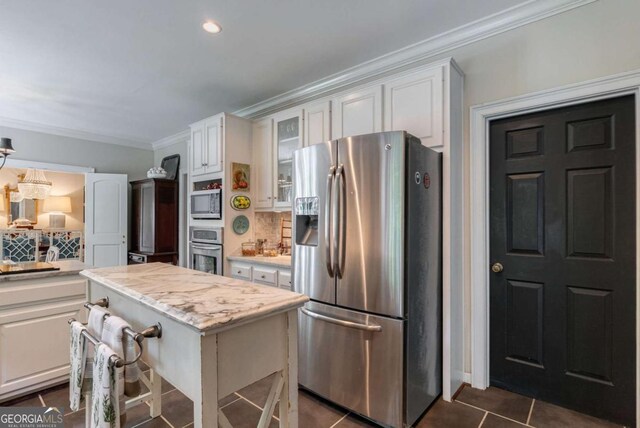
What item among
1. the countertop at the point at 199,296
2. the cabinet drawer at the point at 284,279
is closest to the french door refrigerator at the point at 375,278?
the cabinet drawer at the point at 284,279

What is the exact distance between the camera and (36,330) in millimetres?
2164

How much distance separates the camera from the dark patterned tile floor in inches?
76.6

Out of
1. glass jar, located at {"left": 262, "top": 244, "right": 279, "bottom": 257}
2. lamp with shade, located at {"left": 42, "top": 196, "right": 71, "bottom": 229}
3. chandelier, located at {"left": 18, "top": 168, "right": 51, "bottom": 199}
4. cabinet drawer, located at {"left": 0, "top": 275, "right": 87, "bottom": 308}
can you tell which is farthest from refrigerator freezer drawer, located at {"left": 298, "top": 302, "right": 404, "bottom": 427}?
lamp with shade, located at {"left": 42, "top": 196, "right": 71, "bottom": 229}

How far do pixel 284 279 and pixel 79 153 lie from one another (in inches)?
175

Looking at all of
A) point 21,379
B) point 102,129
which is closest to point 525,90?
point 21,379

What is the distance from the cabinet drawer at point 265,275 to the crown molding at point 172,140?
9.76 feet

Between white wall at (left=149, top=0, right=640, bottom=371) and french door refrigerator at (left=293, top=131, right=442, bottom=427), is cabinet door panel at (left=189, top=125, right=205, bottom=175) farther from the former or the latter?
white wall at (left=149, top=0, right=640, bottom=371)

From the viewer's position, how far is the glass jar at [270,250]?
3.38 meters

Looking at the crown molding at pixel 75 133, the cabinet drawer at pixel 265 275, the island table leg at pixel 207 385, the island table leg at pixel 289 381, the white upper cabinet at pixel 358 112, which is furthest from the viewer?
the crown molding at pixel 75 133

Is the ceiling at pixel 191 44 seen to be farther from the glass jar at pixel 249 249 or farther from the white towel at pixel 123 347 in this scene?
the white towel at pixel 123 347

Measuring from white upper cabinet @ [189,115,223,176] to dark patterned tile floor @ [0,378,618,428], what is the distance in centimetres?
223

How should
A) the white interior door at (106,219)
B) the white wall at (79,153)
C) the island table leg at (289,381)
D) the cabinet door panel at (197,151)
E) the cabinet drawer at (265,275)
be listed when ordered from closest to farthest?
the island table leg at (289,381) < the cabinet drawer at (265,275) < the cabinet door panel at (197,151) < the white wall at (79,153) < the white interior door at (106,219)

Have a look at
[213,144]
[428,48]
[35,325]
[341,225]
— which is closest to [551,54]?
[428,48]

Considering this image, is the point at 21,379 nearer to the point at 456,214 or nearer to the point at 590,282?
the point at 456,214
